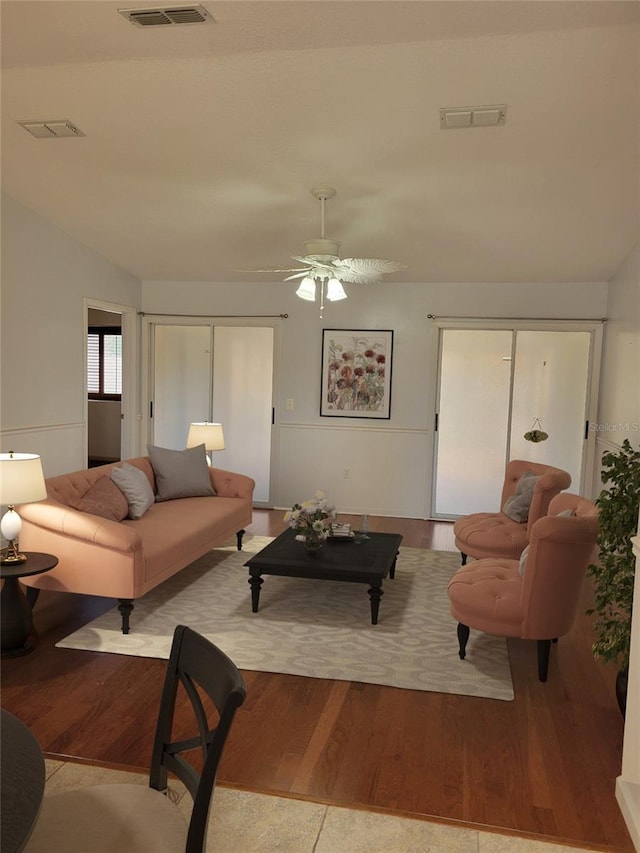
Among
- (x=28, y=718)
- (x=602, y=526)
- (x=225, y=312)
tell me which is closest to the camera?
(x=28, y=718)

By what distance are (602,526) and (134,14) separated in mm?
3181

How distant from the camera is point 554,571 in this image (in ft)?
10.9

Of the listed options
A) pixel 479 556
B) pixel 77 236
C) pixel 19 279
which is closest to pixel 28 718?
pixel 479 556

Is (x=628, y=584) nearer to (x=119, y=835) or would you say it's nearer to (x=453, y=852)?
(x=453, y=852)

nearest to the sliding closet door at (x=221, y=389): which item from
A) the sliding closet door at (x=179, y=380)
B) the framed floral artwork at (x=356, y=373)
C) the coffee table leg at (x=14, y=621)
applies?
the sliding closet door at (x=179, y=380)

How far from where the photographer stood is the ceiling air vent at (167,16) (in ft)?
9.84

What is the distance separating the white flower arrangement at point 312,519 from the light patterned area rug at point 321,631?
360 mm

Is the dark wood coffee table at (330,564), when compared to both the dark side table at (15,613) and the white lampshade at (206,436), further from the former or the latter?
the white lampshade at (206,436)

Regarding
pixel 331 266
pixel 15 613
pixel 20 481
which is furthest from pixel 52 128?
pixel 15 613

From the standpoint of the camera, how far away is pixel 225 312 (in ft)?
24.7

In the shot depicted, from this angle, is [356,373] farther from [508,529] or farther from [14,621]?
[14,621]

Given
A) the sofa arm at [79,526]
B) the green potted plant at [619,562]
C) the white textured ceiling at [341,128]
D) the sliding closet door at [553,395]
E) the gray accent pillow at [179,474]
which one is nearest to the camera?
the green potted plant at [619,562]

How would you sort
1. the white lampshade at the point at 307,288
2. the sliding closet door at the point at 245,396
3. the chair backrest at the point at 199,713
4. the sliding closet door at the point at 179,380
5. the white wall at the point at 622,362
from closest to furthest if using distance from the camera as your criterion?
the chair backrest at the point at 199,713, the white lampshade at the point at 307,288, the white wall at the point at 622,362, the sliding closet door at the point at 245,396, the sliding closet door at the point at 179,380

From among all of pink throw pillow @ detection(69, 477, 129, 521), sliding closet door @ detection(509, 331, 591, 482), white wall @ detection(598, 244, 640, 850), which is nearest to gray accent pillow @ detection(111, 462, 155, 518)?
pink throw pillow @ detection(69, 477, 129, 521)
